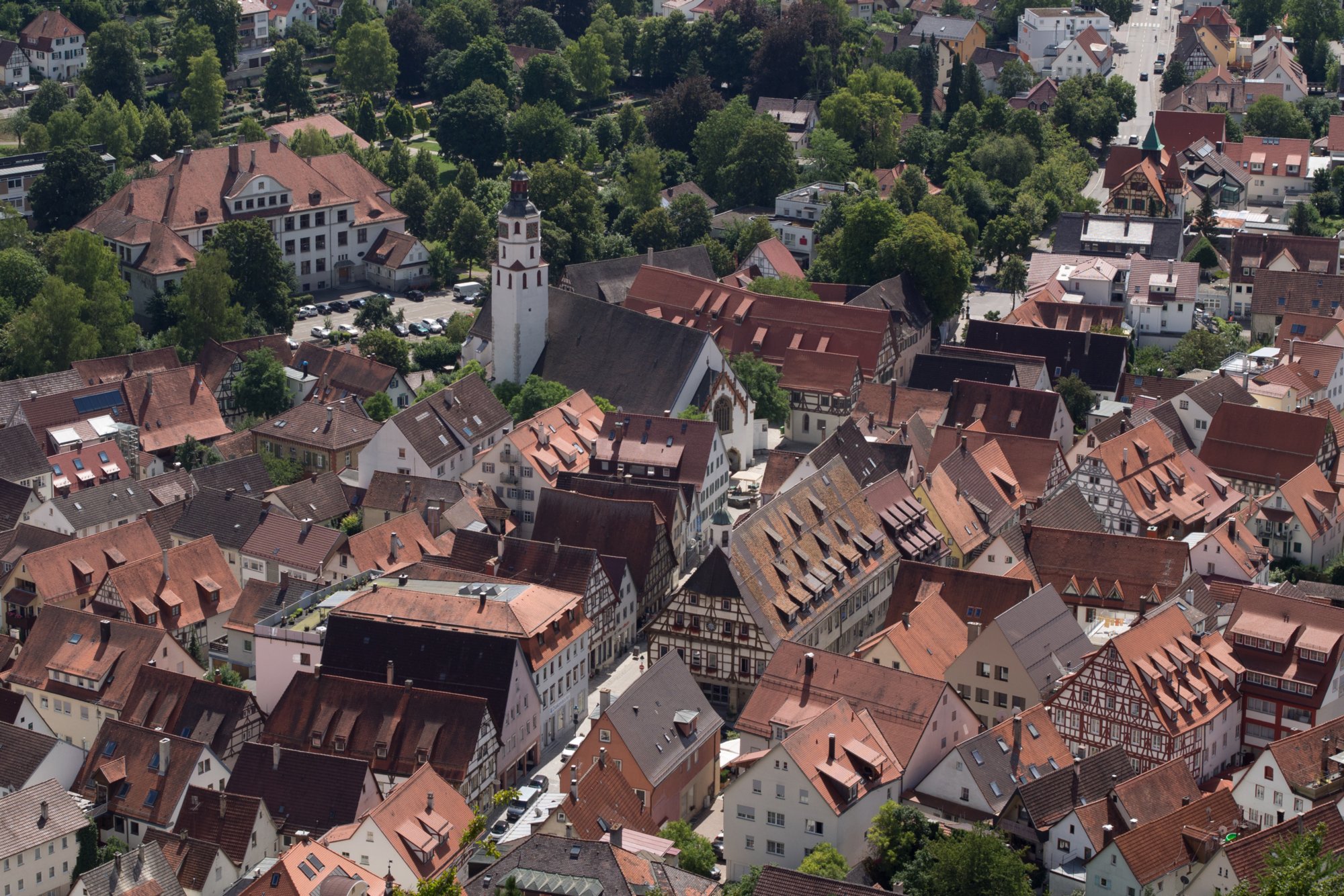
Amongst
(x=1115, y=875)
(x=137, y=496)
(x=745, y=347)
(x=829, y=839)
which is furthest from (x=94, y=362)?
(x=1115, y=875)

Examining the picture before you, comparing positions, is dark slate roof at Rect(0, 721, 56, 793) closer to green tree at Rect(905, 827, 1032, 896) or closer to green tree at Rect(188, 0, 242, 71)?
green tree at Rect(905, 827, 1032, 896)

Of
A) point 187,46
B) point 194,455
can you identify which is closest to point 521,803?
point 194,455

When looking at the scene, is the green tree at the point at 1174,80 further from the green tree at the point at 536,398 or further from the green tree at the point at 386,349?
the green tree at the point at 536,398

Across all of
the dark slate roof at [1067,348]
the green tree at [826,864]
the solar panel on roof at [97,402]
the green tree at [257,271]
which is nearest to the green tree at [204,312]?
the green tree at [257,271]

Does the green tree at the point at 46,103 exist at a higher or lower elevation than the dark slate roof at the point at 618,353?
lower

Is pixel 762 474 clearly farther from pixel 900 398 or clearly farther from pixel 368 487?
pixel 368 487

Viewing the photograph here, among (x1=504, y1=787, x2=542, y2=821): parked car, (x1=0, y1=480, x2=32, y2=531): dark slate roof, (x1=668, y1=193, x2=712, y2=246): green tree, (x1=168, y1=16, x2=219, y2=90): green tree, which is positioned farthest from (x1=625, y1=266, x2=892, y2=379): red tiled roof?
(x1=168, y1=16, x2=219, y2=90): green tree
